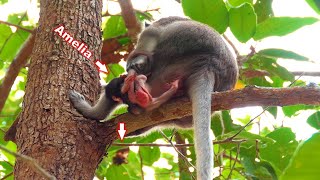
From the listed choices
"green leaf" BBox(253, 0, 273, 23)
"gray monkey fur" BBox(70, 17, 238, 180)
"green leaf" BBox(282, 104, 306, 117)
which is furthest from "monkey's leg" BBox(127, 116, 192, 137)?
"green leaf" BBox(253, 0, 273, 23)

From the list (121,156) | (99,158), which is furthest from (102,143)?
(121,156)

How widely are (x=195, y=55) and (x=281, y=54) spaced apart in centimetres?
63

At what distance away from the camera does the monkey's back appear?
2.89 m

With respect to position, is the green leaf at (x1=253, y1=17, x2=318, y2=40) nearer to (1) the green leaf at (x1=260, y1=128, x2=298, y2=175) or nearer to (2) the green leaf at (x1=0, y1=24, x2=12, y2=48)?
(1) the green leaf at (x1=260, y1=128, x2=298, y2=175)

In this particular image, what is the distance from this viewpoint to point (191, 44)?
2.95 meters

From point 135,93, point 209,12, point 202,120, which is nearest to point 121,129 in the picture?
point 135,93

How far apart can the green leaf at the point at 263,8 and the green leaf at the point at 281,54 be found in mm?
698

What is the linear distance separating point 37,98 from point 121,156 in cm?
128

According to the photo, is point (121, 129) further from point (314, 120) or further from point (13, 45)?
point (13, 45)

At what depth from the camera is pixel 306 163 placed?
24.0 inches

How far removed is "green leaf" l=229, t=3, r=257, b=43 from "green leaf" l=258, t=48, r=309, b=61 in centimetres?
18

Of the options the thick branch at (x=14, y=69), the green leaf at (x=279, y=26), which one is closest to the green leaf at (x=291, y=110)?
the green leaf at (x=279, y=26)

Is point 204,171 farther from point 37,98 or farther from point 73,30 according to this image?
point 73,30

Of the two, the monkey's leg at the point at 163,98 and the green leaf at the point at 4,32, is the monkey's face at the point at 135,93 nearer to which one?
the monkey's leg at the point at 163,98
